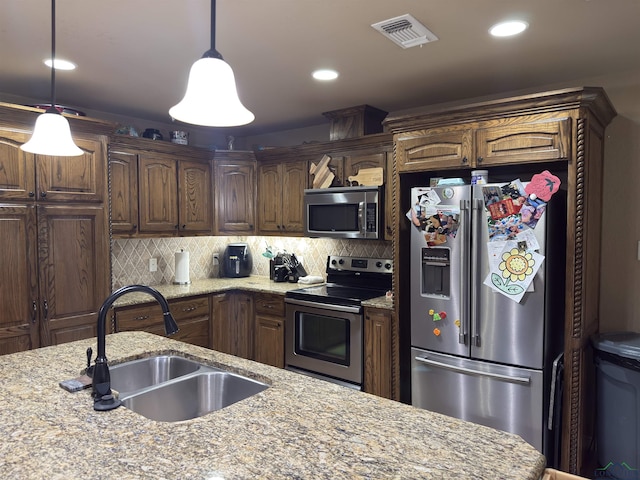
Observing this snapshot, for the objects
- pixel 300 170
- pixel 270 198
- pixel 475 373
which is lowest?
pixel 475 373

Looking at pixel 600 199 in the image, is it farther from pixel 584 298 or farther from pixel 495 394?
pixel 495 394

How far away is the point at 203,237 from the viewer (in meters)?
4.51

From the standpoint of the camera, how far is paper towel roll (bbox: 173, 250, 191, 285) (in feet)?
13.5

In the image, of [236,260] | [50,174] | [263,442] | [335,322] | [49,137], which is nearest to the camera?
[263,442]

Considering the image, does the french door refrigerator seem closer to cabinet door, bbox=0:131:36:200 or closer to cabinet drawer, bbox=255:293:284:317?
cabinet drawer, bbox=255:293:284:317

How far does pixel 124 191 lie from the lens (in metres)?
3.55

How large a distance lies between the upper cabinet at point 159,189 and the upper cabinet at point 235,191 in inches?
3.6

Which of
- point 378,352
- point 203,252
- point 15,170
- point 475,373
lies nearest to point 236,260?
point 203,252

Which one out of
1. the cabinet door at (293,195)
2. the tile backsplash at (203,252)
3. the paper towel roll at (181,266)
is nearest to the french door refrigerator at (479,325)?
the tile backsplash at (203,252)

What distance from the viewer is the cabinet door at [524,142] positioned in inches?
94.2

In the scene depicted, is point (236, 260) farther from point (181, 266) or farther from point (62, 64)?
point (62, 64)

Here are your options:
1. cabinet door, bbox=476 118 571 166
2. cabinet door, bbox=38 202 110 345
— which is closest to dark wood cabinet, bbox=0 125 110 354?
cabinet door, bbox=38 202 110 345

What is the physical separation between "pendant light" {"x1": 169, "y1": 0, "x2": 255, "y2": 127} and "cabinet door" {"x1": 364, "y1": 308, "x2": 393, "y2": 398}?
2.17 metres

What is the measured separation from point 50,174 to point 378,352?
247 centimetres
